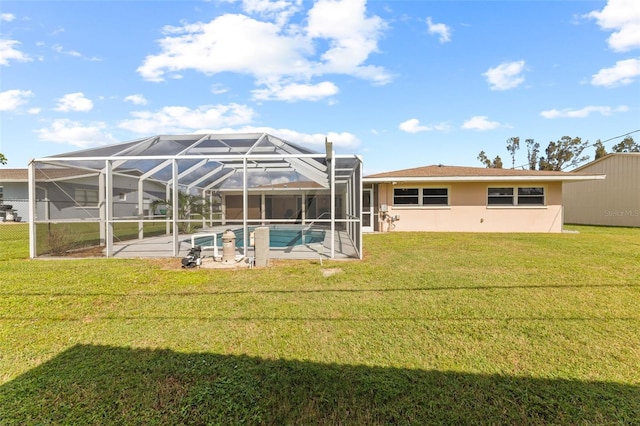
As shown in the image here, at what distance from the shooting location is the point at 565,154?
149 ft

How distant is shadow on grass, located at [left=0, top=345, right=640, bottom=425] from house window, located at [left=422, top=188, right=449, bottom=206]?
12.8m

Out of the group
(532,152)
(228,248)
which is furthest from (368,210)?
(532,152)

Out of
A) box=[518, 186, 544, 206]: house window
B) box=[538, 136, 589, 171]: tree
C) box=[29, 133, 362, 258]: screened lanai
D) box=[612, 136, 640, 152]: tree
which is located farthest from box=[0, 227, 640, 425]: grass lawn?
box=[612, 136, 640, 152]: tree

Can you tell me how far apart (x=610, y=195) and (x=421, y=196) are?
1485cm

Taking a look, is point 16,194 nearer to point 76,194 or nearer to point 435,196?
point 76,194

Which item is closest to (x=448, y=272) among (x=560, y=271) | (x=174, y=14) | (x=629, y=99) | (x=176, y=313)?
(x=560, y=271)

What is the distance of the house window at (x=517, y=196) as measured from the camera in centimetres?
1429

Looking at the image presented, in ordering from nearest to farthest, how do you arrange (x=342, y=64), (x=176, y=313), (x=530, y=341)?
(x=530, y=341) → (x=176, y=313) → (x=342, y=64)

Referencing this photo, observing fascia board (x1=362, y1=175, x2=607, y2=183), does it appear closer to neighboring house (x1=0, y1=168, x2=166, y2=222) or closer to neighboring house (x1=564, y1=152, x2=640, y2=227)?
neighboring house (x1=564, y1=152, x2=640, y2=227)

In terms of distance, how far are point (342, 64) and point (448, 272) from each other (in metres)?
10.4

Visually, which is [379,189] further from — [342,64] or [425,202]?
[342,64]

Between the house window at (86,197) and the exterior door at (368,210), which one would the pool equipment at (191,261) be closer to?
the house window at (86,197)

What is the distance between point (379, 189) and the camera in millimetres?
14836

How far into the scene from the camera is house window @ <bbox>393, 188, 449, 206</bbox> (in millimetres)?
14648
